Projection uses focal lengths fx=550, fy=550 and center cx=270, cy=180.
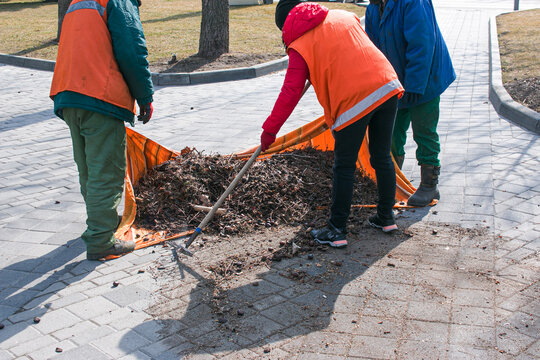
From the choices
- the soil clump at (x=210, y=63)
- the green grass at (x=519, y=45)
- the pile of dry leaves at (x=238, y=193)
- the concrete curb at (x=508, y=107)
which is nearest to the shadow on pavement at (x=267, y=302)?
the pile of dry leaves at (x=238, y=193)

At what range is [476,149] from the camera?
20.4 feet

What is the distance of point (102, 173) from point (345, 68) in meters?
1.84

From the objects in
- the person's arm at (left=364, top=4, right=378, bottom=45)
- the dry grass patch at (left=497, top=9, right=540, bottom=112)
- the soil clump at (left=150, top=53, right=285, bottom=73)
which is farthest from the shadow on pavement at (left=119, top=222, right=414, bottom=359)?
the soil clump at (left=150, top=53, right=285, bottom=73)

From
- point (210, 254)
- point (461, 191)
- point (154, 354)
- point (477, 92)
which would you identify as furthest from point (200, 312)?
point (477, 92)

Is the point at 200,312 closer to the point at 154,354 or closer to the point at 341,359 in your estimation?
the point at 154,354

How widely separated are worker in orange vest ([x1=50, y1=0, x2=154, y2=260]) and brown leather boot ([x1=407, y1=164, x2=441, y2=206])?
7.82 feet

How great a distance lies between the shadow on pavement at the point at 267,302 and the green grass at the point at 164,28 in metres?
8.74

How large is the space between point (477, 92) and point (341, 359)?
7299mm

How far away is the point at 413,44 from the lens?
4.34m

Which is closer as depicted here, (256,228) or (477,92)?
(256,228)

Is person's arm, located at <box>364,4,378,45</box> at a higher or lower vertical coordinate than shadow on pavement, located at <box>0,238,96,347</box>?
higher

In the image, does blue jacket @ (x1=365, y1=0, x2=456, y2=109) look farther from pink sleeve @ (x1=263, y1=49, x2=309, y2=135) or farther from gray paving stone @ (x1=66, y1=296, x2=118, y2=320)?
gray paving stone @ (x1=66, y1=296, x2=118, y2=320)

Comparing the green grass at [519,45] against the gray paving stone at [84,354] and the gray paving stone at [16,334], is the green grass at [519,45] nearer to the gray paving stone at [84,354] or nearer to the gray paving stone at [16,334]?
the gray paving stone at [84,354]

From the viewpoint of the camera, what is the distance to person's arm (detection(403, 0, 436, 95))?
14.0ft
